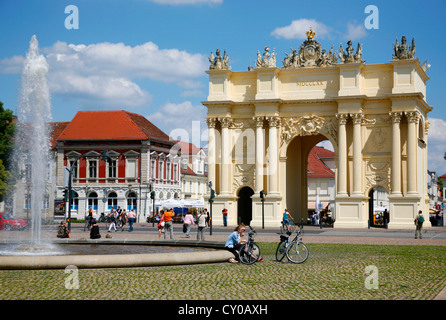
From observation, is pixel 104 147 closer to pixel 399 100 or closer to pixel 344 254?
pixel 399 100

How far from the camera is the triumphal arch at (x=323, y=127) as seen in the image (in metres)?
50.7

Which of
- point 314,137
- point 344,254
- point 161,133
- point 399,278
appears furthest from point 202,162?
point 399,278

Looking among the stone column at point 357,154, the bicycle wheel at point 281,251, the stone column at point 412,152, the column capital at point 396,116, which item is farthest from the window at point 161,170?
the bicycle wheel at point 281,251

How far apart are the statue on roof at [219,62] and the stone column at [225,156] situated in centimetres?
433

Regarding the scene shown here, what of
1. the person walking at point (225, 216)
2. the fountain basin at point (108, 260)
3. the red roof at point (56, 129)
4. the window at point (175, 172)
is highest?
the red roof at point (56, 129)

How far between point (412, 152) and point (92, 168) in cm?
4289

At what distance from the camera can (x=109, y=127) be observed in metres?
82.5

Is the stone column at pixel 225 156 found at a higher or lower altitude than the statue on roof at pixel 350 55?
lower

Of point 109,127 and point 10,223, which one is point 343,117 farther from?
point 109,127

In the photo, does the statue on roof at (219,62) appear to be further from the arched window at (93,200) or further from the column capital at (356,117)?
the arched window at (93,200)

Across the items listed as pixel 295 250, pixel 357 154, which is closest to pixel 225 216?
pixel 357 154

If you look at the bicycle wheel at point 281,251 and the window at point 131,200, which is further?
the window at point 131,200

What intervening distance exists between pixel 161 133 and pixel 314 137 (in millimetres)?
32673

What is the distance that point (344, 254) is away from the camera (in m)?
24.6
